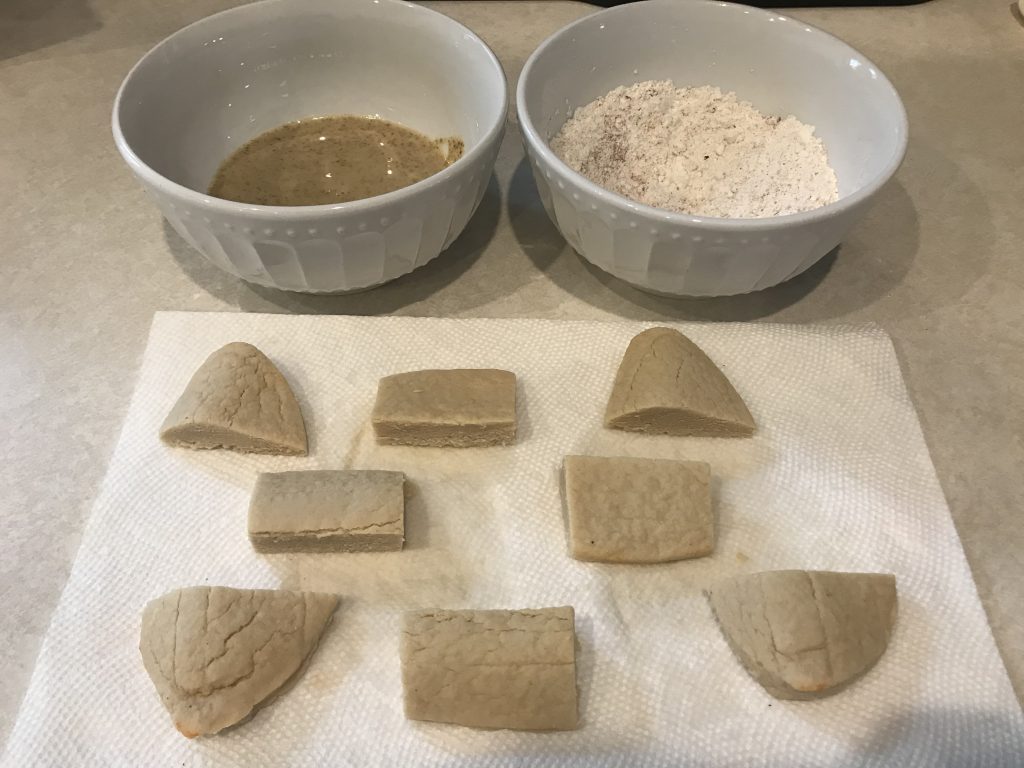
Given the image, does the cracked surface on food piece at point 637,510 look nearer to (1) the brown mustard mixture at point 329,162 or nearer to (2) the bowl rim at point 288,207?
(2) the bowl rim at point 288,207

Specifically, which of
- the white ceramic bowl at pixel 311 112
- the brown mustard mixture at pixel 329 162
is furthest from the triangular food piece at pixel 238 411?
the brown mustard mixture at pixel 329 162

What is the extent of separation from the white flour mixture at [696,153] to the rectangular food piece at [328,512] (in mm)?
492

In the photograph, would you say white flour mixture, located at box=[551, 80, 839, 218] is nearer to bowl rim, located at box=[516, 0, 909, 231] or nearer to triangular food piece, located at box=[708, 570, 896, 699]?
bowl rim, located at box=[516, 0, 909, 231]

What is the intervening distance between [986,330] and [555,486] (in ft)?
2.04

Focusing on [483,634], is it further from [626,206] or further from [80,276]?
[80,276]

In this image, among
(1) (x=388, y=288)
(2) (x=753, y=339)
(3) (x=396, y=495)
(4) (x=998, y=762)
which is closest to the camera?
(4) (x=998, y=762)

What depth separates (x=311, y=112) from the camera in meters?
1.13

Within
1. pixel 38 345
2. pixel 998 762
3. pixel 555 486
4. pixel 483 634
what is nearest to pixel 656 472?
pixel 555 486

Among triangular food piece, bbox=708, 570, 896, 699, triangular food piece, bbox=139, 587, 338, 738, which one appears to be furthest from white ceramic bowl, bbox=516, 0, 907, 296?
triangular food piece, bbox=139, 587, 338, 738

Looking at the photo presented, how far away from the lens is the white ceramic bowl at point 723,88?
814 millimetres

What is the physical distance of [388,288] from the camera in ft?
3.34

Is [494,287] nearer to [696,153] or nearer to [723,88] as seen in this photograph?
[696,153]

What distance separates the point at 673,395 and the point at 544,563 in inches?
8.7

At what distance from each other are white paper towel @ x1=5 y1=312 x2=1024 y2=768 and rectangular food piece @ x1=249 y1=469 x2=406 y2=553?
0.02m
